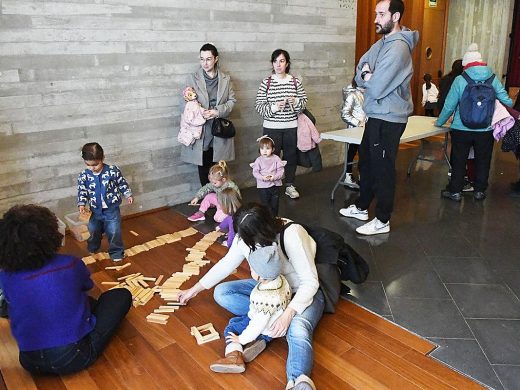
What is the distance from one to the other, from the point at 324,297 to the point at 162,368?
910 millimetres

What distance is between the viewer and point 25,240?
2.00 meters

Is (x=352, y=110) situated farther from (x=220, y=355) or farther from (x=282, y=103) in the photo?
(x=220, y=355)

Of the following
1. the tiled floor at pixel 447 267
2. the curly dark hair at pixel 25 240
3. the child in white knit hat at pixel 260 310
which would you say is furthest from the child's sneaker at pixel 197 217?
the curly dark hair at pixel 25 240

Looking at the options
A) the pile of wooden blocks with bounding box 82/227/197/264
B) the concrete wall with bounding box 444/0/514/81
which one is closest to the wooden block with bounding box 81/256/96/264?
the pile of wooden blocks with bounding box 82/227/197/264

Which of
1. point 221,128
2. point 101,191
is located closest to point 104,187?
point 101,191

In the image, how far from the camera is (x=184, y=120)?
4.35 m

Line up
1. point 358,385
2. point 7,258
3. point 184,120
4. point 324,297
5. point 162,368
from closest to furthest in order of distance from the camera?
1. point 7,258
2. point 358,385
3. point 162,368
4. point 324,297
5. point 184,120

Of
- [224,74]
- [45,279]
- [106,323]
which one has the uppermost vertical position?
[224,74]

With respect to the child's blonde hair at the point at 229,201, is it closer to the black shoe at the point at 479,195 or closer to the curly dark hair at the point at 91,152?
the curly dark hair at the point at 91,152

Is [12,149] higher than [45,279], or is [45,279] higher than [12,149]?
[12,149]

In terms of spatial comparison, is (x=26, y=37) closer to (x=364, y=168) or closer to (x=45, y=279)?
(x=45, y=279)

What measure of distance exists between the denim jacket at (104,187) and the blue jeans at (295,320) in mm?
1132

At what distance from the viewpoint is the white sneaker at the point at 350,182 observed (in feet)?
16.0

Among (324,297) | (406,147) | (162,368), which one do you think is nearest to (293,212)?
(324,297)
